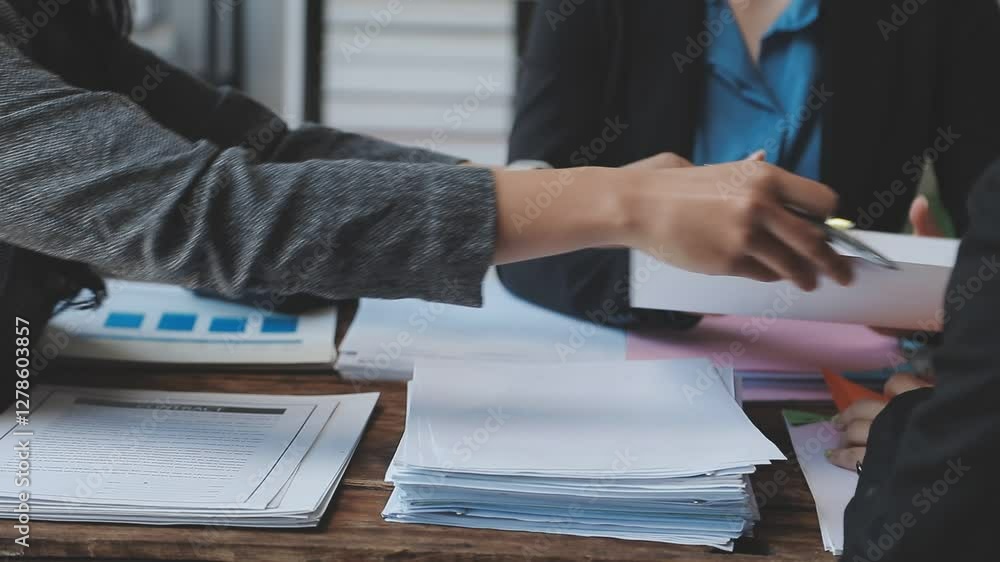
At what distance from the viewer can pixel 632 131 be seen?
1298mm

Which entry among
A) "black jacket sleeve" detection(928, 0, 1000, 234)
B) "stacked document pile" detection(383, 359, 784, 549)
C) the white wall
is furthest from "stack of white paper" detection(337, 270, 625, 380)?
the white wall

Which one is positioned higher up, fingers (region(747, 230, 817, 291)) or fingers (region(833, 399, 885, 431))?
fingers (region(747, 230, 817, 291))

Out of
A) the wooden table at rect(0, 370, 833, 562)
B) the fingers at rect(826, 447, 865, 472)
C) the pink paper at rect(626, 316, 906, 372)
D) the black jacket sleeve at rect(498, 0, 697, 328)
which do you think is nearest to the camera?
the wooden table at rect(0, 370, 833, 562)

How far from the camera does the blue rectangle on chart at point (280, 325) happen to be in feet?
3.18

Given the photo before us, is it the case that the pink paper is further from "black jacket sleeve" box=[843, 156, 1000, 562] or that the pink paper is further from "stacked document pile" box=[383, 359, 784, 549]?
"black jacket sleeve" box=[843, 156, 1000, 562]

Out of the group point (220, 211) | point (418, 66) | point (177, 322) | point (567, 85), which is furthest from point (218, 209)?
point (418, 66)

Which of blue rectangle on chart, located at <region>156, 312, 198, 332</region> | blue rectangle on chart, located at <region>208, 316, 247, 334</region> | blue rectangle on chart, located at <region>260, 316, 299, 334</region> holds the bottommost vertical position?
blue rectangle on chart, located at <region>156, 312, 198, 332</region>

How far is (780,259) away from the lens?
0.63 metres

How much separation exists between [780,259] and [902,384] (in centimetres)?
25

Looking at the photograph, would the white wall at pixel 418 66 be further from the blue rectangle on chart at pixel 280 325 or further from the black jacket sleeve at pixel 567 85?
the blue rectangle on chart at pixel 280 325

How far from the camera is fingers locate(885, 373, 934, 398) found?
2.60 ft

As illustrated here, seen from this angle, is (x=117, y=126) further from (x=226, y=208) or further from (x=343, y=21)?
(x=343, y=21)

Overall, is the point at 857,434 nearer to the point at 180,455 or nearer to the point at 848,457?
the point at 848,457

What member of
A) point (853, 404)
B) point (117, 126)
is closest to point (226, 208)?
point (117, 126)
